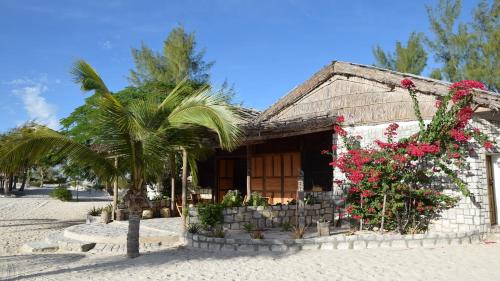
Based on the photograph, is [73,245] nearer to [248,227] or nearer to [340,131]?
[248,227]

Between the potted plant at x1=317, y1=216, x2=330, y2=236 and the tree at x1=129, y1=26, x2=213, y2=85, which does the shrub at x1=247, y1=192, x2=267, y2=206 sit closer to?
the potted plant at x1=317, y1=216, x2=330, y2=236

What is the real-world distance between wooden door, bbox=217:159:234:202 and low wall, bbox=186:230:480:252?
293 inches

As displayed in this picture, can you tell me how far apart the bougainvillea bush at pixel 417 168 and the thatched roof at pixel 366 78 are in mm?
274

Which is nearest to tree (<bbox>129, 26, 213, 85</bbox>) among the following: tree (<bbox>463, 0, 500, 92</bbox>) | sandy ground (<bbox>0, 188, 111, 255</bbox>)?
sandy ground (<bbox>0, 188, 111, 255</bbox>)

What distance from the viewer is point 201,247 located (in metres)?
8.87

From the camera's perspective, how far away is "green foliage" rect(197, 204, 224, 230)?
922 centimetres

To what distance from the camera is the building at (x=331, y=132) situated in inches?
361

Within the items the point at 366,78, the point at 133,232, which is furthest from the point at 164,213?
the point at 366,78

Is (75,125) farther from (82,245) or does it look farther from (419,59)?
(419,59)

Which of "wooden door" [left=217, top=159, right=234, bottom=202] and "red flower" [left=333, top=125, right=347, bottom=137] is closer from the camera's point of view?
"red flower" [left=333, top=125, right=347, bottom=137]

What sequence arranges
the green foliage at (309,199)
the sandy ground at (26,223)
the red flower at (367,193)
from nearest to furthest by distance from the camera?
1. the red flower at (367,193)
2. the green foliage at (309,199)
3. the sandy ground at (26,223)

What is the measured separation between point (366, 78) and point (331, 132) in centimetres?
193

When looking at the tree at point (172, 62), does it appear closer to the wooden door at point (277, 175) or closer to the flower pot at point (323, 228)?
the wooden door at point (277, 175)

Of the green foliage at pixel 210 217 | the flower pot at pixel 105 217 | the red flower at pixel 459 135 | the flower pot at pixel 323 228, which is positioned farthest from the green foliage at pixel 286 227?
the flower pot at pixel 105 217
